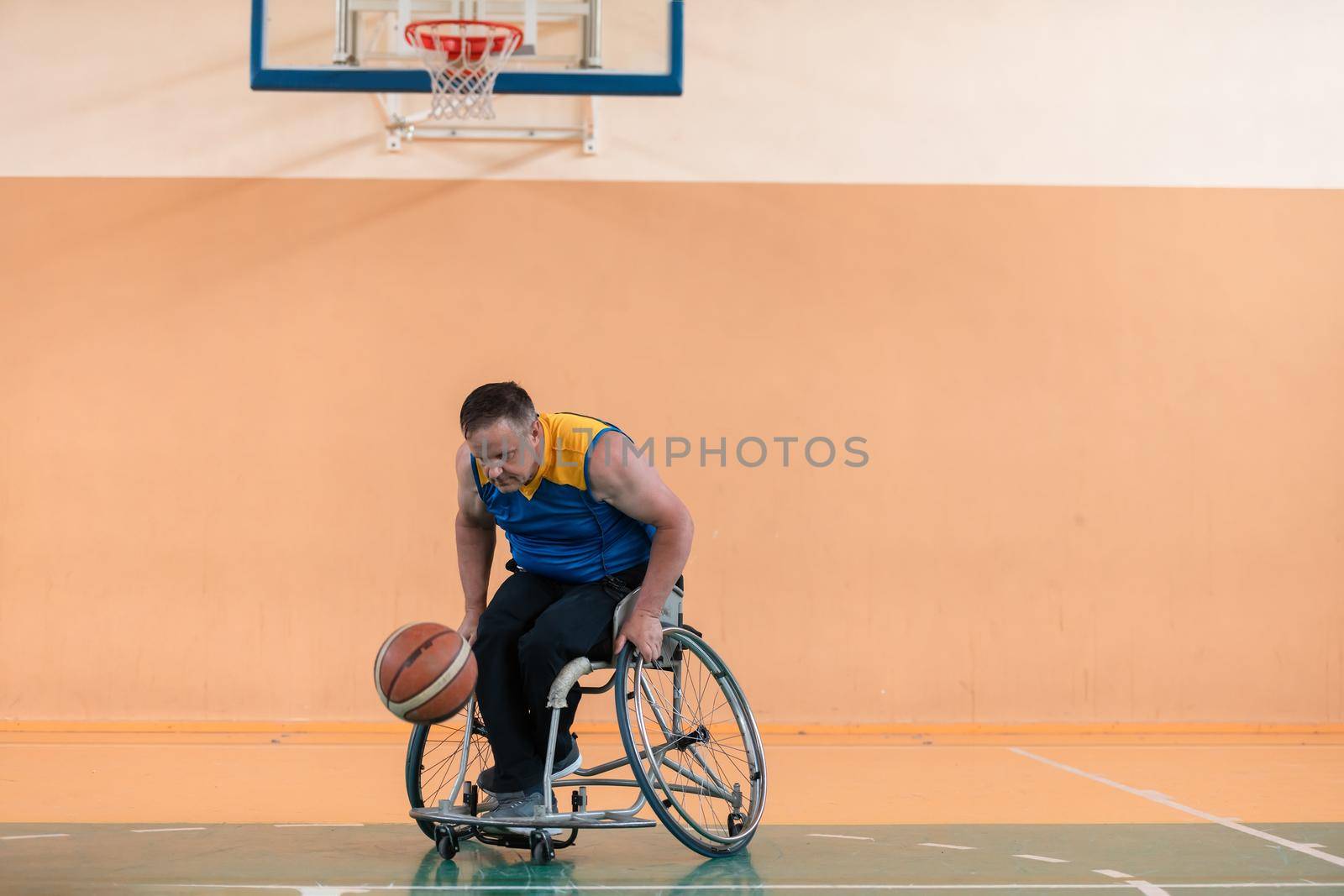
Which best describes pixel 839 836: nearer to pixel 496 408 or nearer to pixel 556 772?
pixel 556 772

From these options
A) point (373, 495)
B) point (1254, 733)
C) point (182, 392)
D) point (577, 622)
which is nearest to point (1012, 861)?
point (577, 622)

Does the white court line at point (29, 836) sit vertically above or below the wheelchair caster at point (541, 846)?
below

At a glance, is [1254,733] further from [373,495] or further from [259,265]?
[259,265]

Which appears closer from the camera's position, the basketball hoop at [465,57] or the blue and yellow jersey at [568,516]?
the blue and yellow jersey at [568,516]

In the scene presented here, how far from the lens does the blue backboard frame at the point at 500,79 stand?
3.90m

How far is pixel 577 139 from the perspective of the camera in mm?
5066

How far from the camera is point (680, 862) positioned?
8.96ft

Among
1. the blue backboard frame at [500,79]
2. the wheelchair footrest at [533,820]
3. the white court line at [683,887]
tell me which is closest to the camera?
the white court line at [683,887]

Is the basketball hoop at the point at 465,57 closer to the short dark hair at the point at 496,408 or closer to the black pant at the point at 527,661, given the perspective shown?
the short dark hair at the point at 496,408

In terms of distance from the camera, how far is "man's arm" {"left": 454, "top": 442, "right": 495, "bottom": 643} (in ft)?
9.53

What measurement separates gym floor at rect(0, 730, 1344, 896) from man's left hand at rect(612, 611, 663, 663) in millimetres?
477

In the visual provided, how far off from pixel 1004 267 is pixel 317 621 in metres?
3.23

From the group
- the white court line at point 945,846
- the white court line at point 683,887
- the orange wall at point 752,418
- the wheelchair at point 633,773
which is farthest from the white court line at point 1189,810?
the wheelchair at point 633,773

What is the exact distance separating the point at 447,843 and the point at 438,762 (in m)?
0.78
